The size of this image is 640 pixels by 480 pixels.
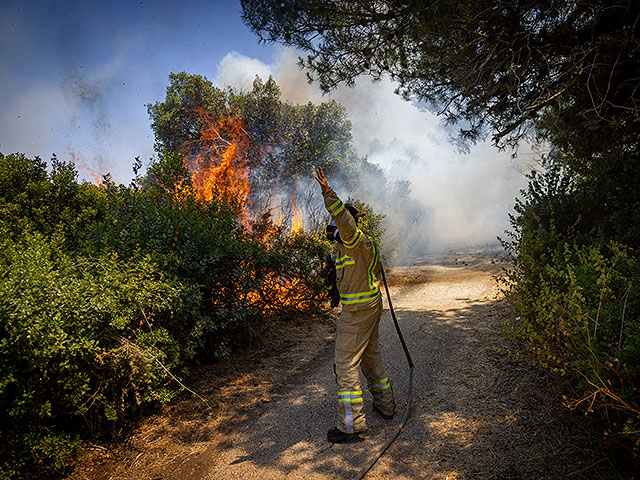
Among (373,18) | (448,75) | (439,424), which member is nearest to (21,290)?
(439,424)

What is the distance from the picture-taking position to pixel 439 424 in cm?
371

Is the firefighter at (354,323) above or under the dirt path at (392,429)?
above

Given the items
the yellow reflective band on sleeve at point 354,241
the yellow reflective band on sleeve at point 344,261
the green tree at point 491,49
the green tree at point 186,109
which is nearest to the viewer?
the yellow reflective band on sleeve at point 354,241

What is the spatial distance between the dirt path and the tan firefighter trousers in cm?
20

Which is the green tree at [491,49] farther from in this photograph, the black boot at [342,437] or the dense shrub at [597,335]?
the black boot at [342,437]

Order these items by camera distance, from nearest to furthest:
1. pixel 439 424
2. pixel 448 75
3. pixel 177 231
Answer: pixel 439 424, pixel 177 231, pixel 448 75

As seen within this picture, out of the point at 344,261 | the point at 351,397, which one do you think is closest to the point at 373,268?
the point at 344,261

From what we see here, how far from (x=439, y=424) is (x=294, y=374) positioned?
234cm

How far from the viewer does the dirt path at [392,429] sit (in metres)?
3.11

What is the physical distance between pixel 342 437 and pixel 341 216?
210cm

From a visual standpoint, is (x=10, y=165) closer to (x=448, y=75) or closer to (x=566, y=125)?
(x=448, y=75)

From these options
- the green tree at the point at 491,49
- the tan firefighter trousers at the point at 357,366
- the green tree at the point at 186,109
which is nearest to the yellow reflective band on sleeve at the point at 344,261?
the tan firefighter trousers at the point at 357,366

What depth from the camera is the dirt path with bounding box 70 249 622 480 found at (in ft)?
10.2

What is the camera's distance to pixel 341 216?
358 centimetres
